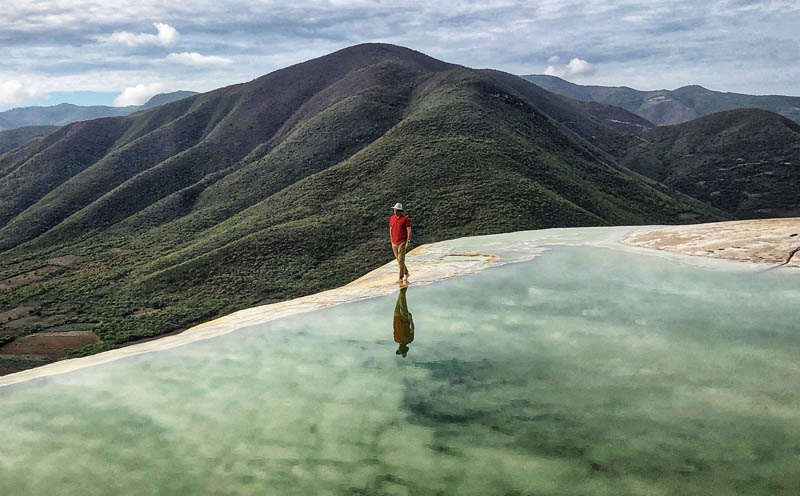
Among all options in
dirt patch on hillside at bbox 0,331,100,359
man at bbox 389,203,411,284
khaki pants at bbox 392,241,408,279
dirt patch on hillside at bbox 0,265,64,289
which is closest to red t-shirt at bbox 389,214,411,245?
man at bbox 389,203,411,284

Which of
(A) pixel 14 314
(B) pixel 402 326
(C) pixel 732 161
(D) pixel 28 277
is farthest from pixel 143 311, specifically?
(C) pixel 732 161

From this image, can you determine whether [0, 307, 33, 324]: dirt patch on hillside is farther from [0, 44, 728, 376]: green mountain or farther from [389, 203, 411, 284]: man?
[389, 203, 411, 284]: man

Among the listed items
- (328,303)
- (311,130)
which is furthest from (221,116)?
(328,303)

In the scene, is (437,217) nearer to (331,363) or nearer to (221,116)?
(331,363)

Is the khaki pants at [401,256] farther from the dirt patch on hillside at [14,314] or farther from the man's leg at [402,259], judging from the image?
the dirt patch on hillside at [14,314]

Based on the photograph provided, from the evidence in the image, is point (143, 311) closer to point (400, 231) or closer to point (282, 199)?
point (282, 199)

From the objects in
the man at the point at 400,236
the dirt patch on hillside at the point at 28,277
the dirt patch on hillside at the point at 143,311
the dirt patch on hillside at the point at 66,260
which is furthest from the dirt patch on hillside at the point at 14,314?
the man at the point at 400,236

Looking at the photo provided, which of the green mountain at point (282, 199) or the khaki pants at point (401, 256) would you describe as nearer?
the khaki pants at point (401, 256)
